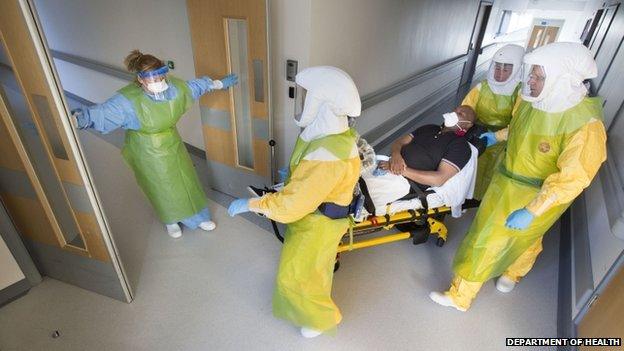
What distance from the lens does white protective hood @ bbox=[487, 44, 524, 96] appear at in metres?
2.55

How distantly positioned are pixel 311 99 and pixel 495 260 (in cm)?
139

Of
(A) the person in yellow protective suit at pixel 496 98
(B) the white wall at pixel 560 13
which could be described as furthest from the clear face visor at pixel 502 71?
(B) the white wall at pixel 560 13

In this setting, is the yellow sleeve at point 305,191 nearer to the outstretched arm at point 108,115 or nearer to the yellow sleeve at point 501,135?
the outstretched arm at point 108,115

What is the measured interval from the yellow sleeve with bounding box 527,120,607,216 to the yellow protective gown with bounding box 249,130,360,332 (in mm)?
906

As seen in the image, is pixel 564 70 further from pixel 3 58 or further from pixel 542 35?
pixel 542 35

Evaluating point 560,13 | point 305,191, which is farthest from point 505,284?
point 560,13

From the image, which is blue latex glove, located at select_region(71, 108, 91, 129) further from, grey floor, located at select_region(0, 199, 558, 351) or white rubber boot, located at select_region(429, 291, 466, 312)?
white rubber boot, located at select_region(429, 291, 466, 312)

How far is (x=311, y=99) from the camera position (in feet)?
4.80

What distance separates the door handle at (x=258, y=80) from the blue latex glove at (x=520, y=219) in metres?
1.81

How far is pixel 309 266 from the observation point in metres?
1.65

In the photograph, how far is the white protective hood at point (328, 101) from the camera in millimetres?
1415

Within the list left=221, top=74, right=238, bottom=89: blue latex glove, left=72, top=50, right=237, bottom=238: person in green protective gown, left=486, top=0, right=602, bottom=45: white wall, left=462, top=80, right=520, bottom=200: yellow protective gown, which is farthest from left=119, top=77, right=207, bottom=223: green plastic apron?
left=486, top=0, right=602, bottom=45: white wall

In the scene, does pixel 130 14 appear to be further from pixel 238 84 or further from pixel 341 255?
pixel 341 255

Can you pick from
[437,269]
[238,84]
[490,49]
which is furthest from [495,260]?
[490,49]
